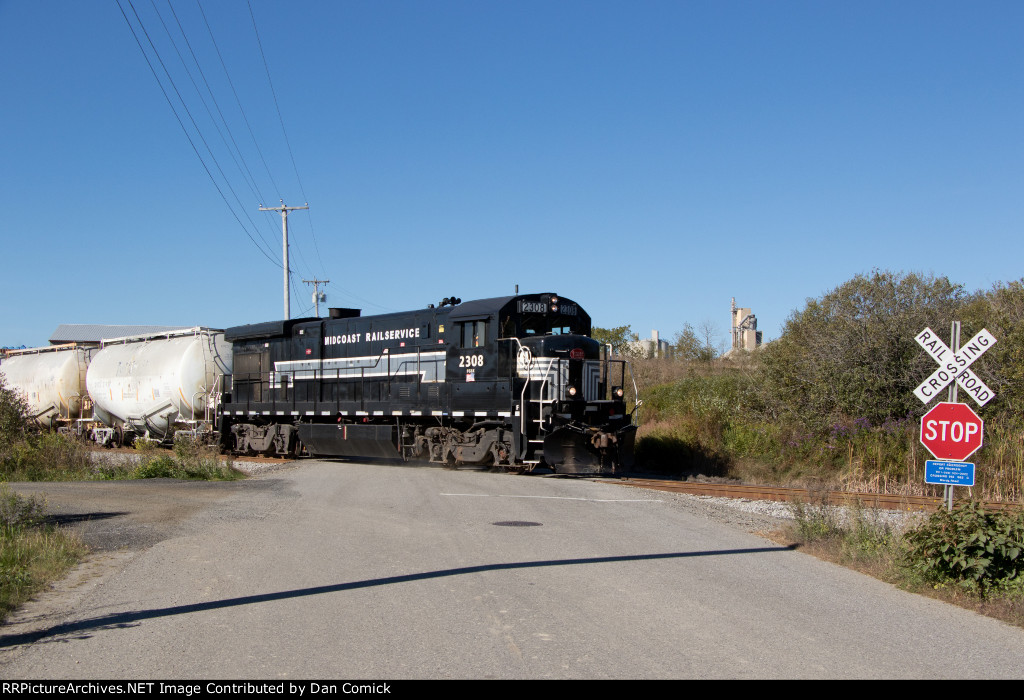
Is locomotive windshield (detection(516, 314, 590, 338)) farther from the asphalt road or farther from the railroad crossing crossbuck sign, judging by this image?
the railroad crossing crossbuck sign

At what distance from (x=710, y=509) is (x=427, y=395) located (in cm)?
893

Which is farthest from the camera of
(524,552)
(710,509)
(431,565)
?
(710,509)

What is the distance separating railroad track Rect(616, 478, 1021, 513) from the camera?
1341 centimetres

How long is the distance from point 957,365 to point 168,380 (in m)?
24.3

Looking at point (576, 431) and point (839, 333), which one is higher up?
point (839, 333)

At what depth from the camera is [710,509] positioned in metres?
14.1

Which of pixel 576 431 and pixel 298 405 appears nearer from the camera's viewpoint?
pixel 576 431

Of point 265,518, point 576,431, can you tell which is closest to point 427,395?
point 576,431

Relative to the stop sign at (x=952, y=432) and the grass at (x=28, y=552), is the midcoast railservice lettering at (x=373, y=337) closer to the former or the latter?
the grass at (x=28, y=552)

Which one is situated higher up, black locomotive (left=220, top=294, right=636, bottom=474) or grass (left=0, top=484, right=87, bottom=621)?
black locomotive (left=220, top=294, right=636, bottom=474)

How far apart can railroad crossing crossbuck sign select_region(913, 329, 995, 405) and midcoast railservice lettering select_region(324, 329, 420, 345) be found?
14282 millimetres

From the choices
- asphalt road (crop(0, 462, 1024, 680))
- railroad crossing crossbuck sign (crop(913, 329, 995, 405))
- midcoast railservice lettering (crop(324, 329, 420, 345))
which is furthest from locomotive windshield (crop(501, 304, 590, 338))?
railroad crossing crossbuck sign (crop(913, 329, 995, 405))
